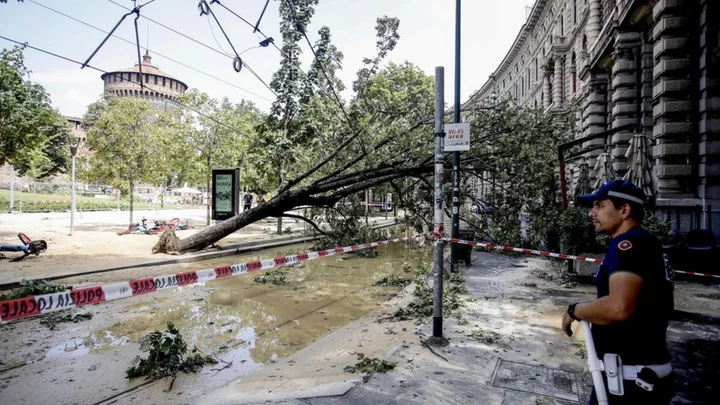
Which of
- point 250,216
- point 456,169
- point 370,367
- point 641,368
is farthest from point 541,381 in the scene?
point 250,216

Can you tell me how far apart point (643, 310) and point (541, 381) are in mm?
2650

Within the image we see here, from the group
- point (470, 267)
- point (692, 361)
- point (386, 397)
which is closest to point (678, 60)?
point (470, 267)

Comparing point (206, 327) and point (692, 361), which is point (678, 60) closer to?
Answer: point (692, 361)

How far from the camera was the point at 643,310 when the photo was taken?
2031 mm

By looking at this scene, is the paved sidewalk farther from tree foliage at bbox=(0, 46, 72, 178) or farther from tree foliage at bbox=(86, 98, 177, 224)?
tree foliage at bbox=(86, 98, 177, 224)

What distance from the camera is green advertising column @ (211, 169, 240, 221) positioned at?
15430 millimetres

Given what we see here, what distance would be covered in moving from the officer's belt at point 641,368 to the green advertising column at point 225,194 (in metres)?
14.2

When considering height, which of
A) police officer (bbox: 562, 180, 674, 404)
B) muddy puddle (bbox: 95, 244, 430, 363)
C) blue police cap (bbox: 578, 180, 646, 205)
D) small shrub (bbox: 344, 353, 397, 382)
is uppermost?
blue police cap (bbox: 578, 180, 646, 205)

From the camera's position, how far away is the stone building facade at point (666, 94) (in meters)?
12.4

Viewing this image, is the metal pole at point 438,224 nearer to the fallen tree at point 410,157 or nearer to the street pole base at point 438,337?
the street pole base at point 438,337

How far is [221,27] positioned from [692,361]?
9.07 meters

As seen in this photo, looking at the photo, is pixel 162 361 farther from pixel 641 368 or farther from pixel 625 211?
pixel 625 211

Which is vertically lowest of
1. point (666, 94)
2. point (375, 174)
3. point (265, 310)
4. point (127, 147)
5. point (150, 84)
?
point (265, 310)

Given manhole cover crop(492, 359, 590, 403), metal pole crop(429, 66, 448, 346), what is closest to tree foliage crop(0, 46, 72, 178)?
metal pole crop(429, 66, 448, 346)
